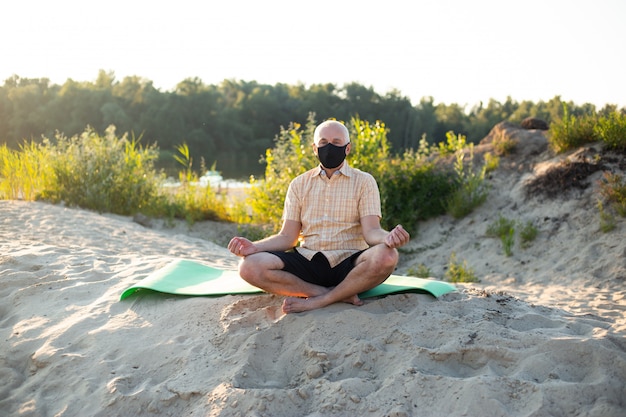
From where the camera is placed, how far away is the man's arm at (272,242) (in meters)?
4.02

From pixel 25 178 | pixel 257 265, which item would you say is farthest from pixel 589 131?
pixel 25 178

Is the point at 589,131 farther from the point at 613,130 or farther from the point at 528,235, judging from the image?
the point at 528,235

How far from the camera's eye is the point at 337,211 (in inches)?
167

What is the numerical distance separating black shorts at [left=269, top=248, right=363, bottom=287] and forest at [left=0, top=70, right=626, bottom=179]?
27186mm

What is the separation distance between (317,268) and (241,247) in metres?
0.56

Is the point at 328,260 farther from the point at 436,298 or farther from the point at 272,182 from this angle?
the point at 272,182

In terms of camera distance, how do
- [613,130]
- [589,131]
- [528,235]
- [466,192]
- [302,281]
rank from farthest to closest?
[466,192]
[589,131]
[613,130]
[528,235]
[302,281]

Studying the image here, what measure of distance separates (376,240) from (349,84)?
157 feet

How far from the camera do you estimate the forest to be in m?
37.7

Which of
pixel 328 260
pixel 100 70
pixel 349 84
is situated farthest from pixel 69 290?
pixel 349 84

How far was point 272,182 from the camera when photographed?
9953 millimetres

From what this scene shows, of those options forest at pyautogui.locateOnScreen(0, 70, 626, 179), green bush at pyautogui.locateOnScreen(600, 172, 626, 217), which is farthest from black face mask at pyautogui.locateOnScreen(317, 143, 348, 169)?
forest at pyautogui.locateOnScreen(0, 70, 626, 179)

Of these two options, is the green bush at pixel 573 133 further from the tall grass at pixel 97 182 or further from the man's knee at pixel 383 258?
the man's knee at pixel 383 258

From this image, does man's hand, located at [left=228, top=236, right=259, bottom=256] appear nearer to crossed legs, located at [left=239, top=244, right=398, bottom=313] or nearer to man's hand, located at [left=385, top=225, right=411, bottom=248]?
crossed legs, located at [left=239, top=244, right=398, bottom=313]
